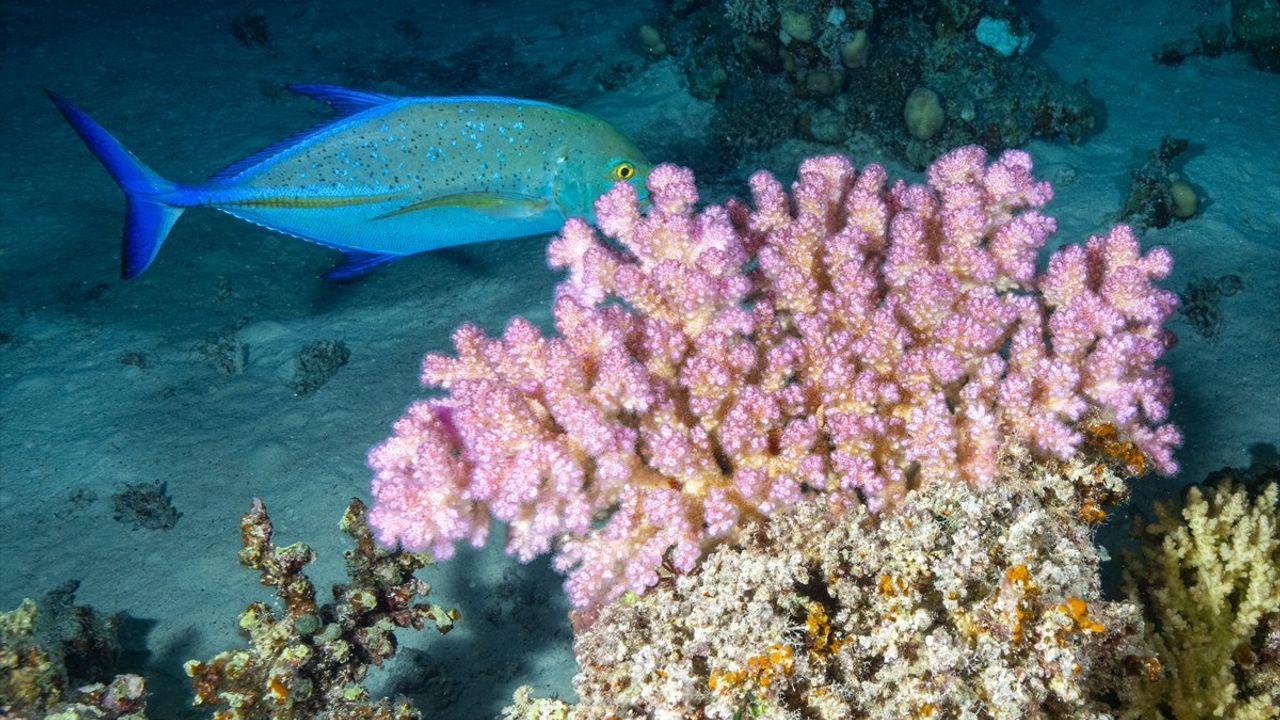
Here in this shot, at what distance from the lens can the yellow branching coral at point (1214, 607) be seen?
2314 millimetres

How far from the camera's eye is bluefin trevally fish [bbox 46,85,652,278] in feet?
10.4

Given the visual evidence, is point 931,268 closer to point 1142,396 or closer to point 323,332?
point 1142,396

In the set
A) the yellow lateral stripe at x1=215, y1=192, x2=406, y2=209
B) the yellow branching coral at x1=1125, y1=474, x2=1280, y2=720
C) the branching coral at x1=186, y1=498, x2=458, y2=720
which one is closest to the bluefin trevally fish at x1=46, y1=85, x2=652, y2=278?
the yellow lateral stripe at x1=215, y1=192, x2=406, y2=209

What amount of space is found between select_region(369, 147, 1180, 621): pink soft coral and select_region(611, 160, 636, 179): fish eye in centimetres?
69

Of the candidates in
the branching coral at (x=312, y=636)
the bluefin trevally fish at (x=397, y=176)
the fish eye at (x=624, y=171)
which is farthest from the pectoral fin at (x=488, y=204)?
the branching coral at (x=312, y=636)

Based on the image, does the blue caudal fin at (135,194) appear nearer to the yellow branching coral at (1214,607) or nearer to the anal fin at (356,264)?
the anal fin at (356,264)

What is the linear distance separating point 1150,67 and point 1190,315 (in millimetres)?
5257

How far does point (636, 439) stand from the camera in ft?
7.91

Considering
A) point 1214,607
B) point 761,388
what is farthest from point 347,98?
point 1214,607

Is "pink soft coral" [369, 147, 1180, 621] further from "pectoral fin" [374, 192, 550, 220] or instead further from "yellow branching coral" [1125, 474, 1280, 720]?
"pectoral fin" [374, 192, 550, 220]

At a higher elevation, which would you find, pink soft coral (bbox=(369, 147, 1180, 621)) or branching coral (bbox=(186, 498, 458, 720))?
pink soft coral (bbox=(369, 147, 1180, 621))

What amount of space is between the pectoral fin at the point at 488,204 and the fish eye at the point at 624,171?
1.35 ft

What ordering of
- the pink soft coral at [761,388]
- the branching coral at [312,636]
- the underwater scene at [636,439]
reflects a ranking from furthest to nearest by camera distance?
the branching coral at [312,636]
the pink soft coral at [761,388]
the underwater scene at [636,439]

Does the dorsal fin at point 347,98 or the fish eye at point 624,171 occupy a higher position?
the fish eye at point 624,171
